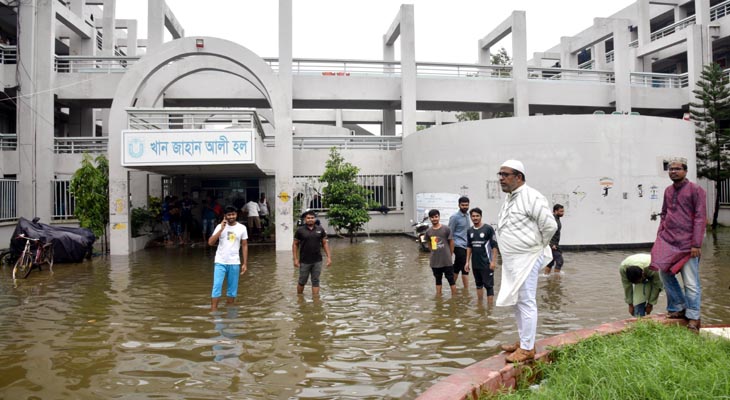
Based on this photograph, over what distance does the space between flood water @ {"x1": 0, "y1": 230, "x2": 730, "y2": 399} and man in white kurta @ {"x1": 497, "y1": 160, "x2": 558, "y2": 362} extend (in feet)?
3.10

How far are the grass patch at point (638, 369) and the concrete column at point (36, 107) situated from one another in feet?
63.0

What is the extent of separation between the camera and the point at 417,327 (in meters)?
6.22

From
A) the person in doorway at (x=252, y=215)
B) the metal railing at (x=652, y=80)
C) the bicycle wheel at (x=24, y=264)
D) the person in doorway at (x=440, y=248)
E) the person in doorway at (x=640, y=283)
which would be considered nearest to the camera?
the person in doorway at (x=640, y=283)

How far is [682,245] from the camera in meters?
4.82

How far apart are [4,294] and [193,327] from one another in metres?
5.01

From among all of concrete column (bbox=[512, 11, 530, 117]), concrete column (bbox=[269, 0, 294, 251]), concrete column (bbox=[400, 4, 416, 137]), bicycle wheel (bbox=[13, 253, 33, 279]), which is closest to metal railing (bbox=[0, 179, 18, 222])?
bicycle wheel (bbox=[13, 253, 33, 279])

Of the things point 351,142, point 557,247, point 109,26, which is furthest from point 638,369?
point 109,26

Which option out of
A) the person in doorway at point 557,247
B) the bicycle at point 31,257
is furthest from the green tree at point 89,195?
the person in doorway at point 557,247

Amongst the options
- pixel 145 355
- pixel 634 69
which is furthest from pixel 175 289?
pixel 634 69

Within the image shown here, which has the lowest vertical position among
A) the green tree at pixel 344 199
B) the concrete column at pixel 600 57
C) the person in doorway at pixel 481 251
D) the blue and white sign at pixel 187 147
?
the person in doorway at pixel 481 251

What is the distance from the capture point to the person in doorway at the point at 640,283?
532cm

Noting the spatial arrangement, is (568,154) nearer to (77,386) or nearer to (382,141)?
(382,141)

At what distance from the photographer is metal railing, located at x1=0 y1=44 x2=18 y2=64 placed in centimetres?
1873

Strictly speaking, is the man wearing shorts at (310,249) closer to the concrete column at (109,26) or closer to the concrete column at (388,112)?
the concrete column at (388,112)
